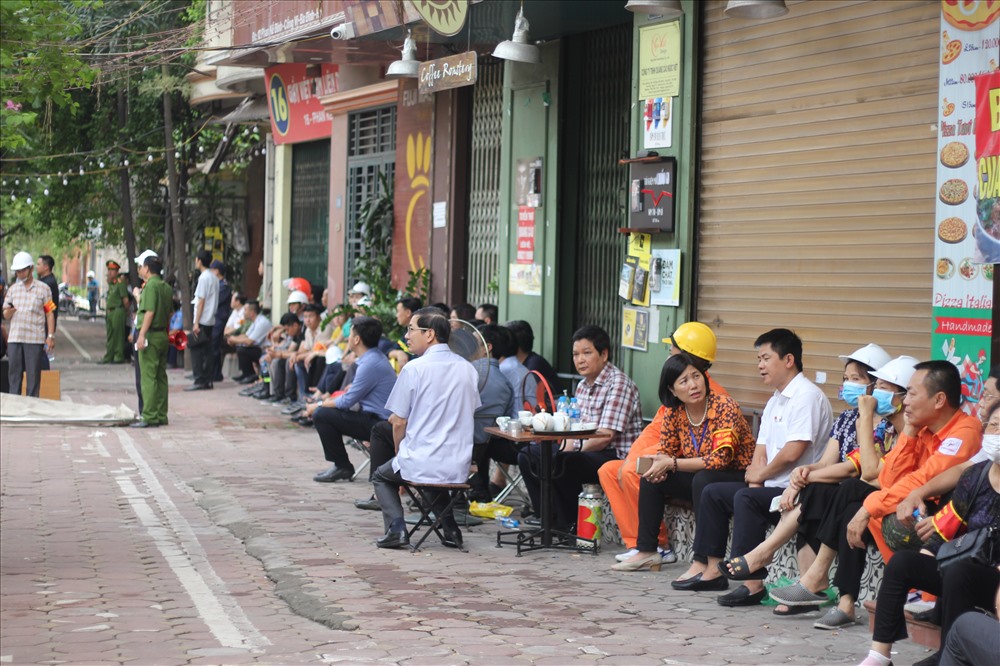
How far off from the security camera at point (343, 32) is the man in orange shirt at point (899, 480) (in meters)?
8.75

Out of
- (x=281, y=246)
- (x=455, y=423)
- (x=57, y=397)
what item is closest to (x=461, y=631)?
(x=455, y=423)

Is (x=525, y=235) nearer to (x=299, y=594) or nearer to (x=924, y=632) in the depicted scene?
(x=299, y=594)

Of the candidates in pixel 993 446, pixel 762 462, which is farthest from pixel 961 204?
pixel 993 446

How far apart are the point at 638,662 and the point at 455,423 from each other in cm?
307

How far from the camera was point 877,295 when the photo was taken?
9.18m

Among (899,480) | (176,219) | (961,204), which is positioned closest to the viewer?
(899,480)

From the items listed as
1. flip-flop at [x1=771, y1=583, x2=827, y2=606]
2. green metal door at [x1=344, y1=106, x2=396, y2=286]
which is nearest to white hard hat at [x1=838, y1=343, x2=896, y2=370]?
flip-flop at [x1=771, y1=583, x2=827, y2=606]

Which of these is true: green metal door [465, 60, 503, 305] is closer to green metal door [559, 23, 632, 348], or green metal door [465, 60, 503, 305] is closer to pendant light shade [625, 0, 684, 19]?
green metal door [559, 23, 632, 348]

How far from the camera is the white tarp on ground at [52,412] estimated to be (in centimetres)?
1623

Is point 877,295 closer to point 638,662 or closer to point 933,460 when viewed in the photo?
point 933,460

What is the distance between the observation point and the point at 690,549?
9.09 metres

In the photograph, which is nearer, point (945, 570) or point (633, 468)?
point (945, 570)

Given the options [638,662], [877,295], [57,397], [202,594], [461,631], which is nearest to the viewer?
[638,662]

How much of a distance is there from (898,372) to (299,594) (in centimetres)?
361
